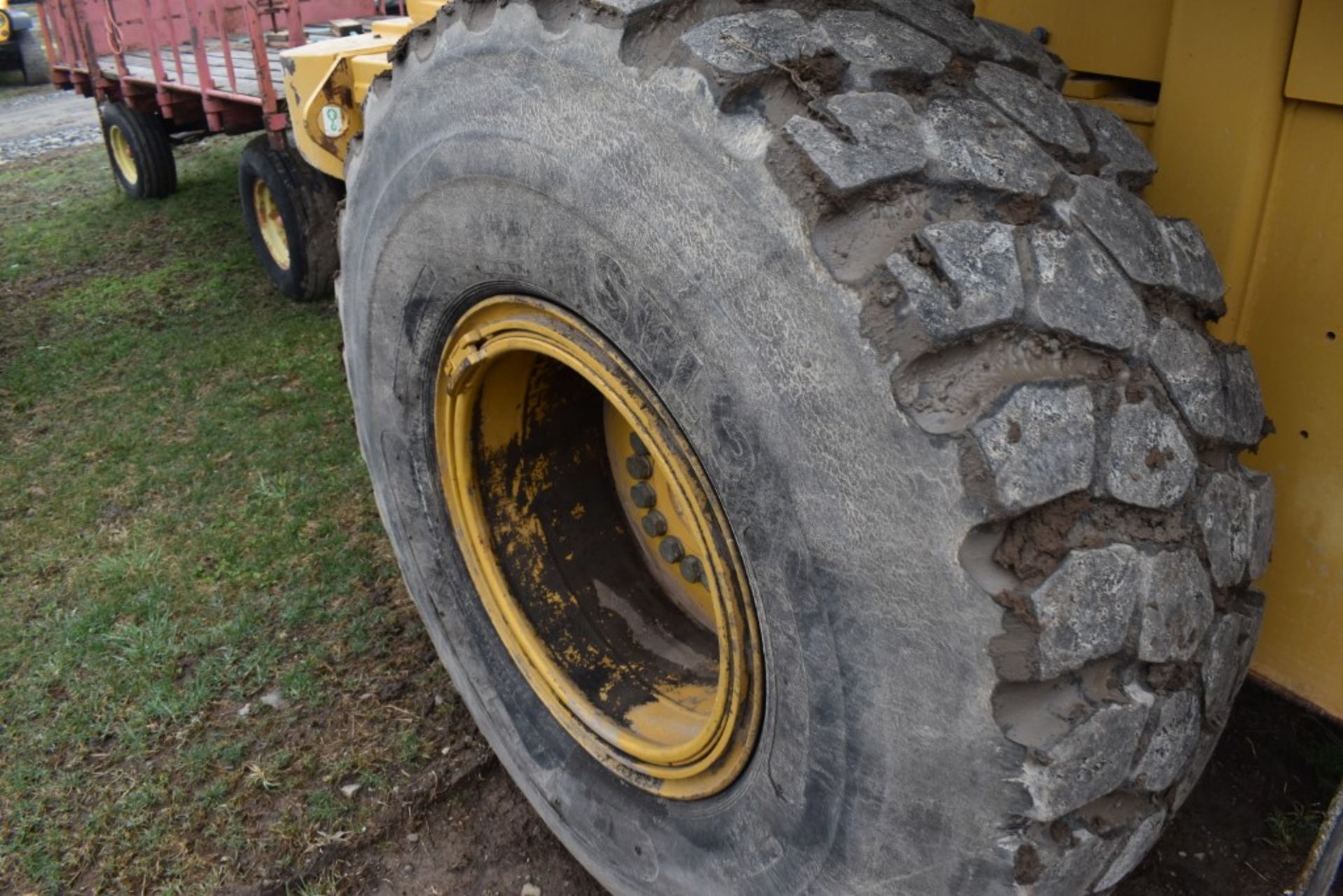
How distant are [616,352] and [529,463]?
594 millimetres

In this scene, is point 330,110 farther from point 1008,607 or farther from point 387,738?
point 1008,607

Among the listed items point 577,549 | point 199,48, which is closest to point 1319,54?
point 577,549

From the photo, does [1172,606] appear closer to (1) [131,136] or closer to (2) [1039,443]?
(2) [1039,443]

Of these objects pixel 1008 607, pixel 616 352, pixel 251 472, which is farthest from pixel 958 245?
pixel 251 472

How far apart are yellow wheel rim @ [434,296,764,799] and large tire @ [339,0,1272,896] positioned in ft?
1.06

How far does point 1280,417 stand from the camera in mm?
1626

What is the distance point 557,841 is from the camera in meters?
2.44

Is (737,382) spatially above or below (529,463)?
above

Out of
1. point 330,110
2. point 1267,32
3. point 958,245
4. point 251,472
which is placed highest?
point 1267,32

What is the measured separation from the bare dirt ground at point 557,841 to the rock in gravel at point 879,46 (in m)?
1.23

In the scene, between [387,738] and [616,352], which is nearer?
[616,352]

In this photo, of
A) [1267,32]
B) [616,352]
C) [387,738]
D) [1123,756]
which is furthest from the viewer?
[387,738]

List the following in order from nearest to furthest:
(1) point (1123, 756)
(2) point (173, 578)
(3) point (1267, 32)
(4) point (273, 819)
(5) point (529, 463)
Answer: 1. (1) point (1123, 756)
2. (3) point (1267, 32)
3. (5) point (529, 463)
4. (4) point (273, 819)
5. (2) point (173, 578)

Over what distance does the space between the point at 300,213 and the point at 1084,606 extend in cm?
500
